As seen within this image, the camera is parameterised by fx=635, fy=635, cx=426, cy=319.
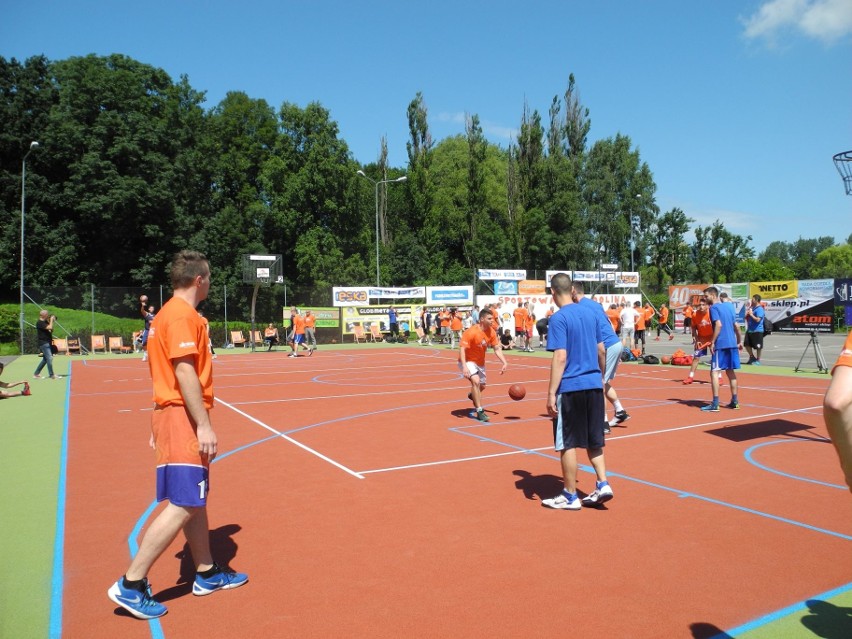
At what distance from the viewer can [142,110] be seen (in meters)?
47.6

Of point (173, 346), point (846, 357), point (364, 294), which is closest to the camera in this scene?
point (846, 357)

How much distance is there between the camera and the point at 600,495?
6.03 m

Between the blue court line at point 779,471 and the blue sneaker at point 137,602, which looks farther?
the blue court line at point 779,471

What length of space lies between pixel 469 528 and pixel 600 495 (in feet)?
4.42

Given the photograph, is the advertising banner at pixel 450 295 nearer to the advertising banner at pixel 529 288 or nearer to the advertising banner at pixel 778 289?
the advertising banner at pixel 529 288

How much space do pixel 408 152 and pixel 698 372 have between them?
166 feet

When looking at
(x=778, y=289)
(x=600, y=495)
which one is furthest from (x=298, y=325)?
(x=778, y=289)

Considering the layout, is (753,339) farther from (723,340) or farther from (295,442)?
(295,442)

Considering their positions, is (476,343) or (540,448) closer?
(540,448)

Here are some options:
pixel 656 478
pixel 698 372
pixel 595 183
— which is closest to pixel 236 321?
pixel 698 372

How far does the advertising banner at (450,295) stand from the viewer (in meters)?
39.2

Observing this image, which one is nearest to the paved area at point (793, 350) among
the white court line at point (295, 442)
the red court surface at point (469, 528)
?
the red court surface at point (469, 528)

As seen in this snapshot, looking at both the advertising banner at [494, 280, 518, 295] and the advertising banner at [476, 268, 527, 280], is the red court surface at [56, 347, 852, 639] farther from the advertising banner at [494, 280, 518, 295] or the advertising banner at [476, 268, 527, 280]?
the advertising banner at [476, 268, 527, 280]

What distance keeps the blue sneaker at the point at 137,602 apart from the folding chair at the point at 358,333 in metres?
33.3
